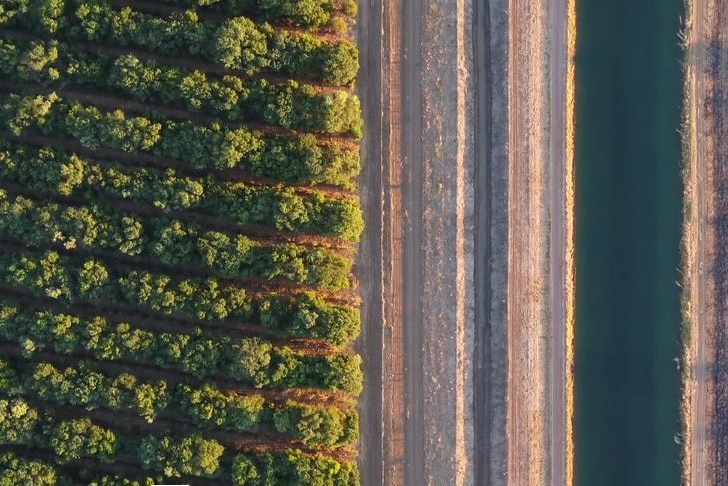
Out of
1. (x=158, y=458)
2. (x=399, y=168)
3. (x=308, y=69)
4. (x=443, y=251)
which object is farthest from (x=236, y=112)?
(x=158, y=458)

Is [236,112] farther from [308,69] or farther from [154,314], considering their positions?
[154,314]

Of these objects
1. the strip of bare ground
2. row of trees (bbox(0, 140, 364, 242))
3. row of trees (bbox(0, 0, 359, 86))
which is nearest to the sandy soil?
the strip of bare ground

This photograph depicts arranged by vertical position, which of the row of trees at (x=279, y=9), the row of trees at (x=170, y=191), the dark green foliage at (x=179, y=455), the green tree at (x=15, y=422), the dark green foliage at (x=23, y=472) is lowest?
the dark green foliage at (x=23, y=472)

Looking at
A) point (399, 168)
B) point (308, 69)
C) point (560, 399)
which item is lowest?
point (560, 399)

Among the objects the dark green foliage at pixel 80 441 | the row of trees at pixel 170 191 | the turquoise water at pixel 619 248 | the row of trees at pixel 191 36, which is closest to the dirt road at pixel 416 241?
the row of trees at pixel 170 191

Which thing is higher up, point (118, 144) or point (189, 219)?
point (118, 144)

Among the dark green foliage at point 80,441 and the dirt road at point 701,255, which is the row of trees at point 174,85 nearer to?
the dark green foliage at point 80,441
